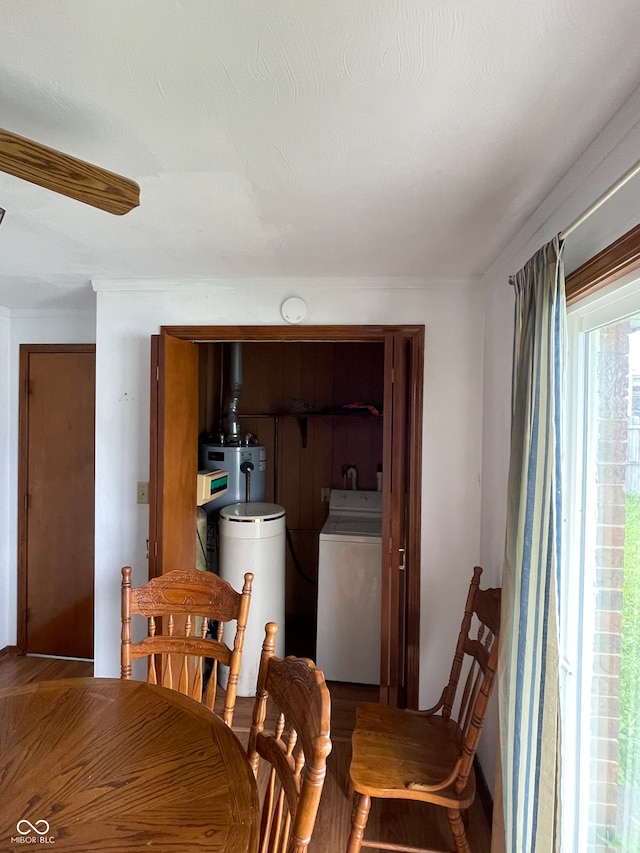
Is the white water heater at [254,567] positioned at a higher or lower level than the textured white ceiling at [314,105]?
lower

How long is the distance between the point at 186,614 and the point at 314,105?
1731mm

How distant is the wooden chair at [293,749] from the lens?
0.84 meters

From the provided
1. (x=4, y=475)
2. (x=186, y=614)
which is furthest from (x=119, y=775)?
(x=4, y=475)

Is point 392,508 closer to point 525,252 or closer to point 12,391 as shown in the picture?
point 525,252

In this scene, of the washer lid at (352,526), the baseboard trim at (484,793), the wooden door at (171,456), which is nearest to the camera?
the baseboard trim at (484,793)

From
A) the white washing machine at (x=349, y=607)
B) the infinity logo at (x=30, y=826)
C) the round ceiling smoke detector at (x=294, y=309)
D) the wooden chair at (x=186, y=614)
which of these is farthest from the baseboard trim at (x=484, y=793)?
the round ceiling smoke detector at (x=294, y=309)

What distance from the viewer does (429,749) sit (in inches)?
64.9

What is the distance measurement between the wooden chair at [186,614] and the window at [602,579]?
108cm

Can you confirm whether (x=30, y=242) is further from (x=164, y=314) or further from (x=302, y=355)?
(x=302, y=355)

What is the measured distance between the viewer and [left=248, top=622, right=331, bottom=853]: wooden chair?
84 centimetres

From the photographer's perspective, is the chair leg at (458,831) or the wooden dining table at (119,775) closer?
the wooden dining table at (119,775)

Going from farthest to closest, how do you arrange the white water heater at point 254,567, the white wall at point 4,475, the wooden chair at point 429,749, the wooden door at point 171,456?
the white wall at point 4,475 → the white water heater at point 254,567 → the wooden door at point 171,456 → the wooden chair at point 429,749

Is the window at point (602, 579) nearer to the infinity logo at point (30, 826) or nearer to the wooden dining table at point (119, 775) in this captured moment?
the wooden dining table at point (119, 775)

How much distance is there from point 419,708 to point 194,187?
244cm
